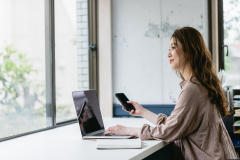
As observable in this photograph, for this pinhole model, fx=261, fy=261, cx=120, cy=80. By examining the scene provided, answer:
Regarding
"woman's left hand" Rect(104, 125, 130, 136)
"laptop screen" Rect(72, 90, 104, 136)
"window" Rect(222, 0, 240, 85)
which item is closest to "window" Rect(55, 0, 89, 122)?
"laptop screen" Rect(72, 90, 104, 136)

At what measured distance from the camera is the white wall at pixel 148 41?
2814 millimetres

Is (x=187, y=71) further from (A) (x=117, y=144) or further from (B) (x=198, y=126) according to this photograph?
(A) (x=117, y=144)

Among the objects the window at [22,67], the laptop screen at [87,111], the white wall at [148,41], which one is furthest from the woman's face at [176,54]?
the white wall at [148,41]

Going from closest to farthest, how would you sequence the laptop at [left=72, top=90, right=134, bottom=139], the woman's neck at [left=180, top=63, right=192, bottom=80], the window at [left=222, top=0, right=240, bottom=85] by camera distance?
the woman's neck at [left=180, top=63, right=192, bottom=80] < the laptop at [left=72, top=90, right=134, bottom=139] < the window at [left=222, top=0, right=240, bottom=85]

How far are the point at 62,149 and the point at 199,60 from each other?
869 millimetres

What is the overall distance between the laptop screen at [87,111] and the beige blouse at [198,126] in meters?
0.52

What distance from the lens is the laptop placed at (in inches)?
62.9

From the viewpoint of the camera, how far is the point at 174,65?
5.00 ft

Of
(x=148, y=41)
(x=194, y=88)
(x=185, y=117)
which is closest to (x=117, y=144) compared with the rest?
(x=185, y=117)

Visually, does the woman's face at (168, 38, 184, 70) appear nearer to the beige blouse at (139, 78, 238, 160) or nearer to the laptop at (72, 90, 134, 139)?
the beige blouse at (139, 78, 238, 160)

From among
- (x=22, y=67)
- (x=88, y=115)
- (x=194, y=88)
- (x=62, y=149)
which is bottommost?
(x=62, y=149)

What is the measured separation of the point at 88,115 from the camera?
1.70 metres

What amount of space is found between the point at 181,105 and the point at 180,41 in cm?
37

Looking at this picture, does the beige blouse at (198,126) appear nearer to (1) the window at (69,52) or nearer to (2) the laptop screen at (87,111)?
(2) the laptop screen at (87,111)
